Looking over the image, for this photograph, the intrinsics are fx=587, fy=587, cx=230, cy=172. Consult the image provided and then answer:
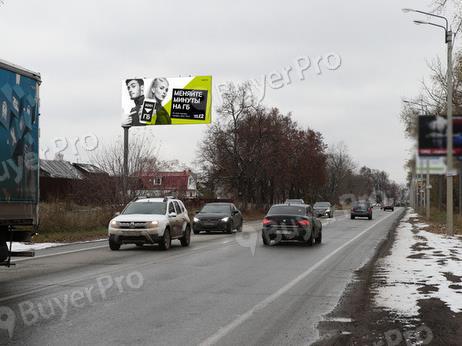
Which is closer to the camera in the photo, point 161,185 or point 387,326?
point 387,326

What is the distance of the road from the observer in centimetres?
684

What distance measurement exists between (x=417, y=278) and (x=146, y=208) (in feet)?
32.0

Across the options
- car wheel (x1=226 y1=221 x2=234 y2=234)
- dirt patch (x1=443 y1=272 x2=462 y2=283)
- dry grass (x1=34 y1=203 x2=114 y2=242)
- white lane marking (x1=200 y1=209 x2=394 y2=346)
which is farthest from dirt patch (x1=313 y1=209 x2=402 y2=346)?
car wheel (x1=226 y1=221 x2=234 y2=234)

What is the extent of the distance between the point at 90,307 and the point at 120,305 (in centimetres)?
45

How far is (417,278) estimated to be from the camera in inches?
464

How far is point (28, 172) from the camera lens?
429 inches

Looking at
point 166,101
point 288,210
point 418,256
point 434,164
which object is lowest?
point 418,256

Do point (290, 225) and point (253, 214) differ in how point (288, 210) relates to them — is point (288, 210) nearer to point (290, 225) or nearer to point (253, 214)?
point (290, 225)

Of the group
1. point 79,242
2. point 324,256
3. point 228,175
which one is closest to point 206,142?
point 228,175

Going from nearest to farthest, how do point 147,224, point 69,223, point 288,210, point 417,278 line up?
point 417,278 < point 147,224 < point 288,210 < point 69,223

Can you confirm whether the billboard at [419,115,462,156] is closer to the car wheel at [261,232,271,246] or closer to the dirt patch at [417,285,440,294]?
the dirt patch at [417,285,440,294]

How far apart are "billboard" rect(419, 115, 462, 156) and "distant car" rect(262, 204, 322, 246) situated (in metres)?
16.8

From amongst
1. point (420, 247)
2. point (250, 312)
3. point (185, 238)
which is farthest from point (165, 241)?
point (250, 312)


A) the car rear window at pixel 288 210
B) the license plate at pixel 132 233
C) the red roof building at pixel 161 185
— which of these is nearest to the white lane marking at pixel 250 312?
the license plate at pixel 132 233
